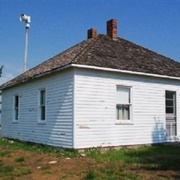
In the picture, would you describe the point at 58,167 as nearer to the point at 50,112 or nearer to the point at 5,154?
the point at 5,154

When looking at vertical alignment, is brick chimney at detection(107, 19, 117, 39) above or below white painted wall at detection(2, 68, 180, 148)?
above

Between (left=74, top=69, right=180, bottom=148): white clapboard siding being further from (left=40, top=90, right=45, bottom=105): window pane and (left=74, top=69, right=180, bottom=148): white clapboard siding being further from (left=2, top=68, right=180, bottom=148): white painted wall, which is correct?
(left=40, top=90, right=45, bottom=105): window pane

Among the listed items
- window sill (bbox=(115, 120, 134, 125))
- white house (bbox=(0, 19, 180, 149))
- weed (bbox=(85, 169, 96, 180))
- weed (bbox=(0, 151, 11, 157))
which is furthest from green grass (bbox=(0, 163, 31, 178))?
window sill (bbox=(115, 120, 134, 125))

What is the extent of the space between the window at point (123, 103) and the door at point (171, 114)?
2928mm

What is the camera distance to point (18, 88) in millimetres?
21344

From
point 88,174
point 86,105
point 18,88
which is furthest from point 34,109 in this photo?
point 88,174

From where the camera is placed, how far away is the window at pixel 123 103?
53.6 feet

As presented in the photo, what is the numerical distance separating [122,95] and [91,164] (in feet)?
17.8

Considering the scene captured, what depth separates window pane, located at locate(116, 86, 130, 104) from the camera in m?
16.3

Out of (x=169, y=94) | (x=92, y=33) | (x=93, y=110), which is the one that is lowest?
(x=93, y=110)

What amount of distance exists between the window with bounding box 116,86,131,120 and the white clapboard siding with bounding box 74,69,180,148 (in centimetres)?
24

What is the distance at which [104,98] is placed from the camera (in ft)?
51.5

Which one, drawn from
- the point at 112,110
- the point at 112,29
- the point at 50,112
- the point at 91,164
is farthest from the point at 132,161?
the point at 112,29

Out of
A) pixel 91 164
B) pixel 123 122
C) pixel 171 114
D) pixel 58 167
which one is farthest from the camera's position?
pixel 171 114
